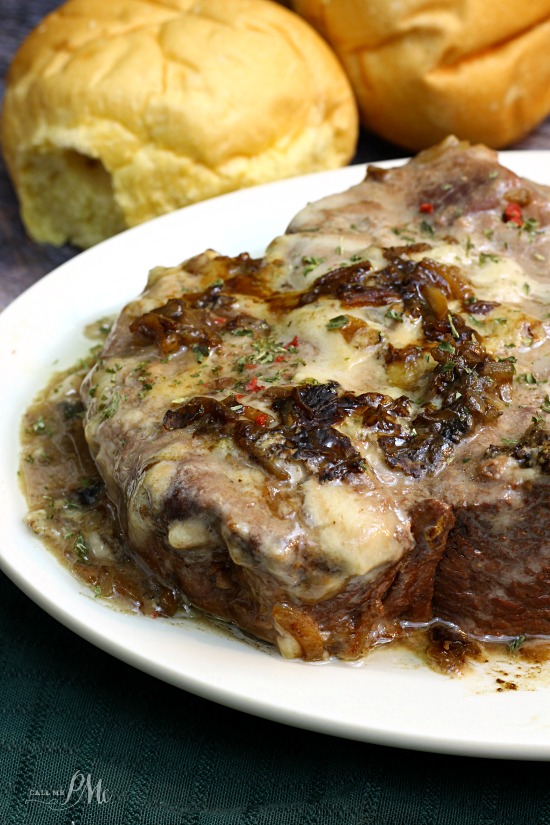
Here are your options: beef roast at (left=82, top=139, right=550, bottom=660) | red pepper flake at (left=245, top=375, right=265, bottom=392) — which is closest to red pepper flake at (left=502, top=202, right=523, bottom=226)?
beef roast at (left=82, top=139, right=550, bottom=660)

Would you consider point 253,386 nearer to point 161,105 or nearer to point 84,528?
point 84,528

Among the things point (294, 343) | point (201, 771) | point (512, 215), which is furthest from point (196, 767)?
point (512, 215)

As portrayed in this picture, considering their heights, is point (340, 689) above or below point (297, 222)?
below

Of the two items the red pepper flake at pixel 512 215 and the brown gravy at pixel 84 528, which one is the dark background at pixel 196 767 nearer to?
the brown gravy at pixel 84 528

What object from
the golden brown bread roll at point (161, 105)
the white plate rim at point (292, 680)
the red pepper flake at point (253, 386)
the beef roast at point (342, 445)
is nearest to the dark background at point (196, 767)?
the white plate rim at point (292, 680)

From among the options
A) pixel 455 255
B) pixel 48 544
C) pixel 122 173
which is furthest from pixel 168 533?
pixel 122 173

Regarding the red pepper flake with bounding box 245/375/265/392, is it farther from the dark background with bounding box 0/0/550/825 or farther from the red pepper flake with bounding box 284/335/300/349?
the dark background with bounding box 0/0/550/825

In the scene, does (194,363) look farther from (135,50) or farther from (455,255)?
(135,50)
